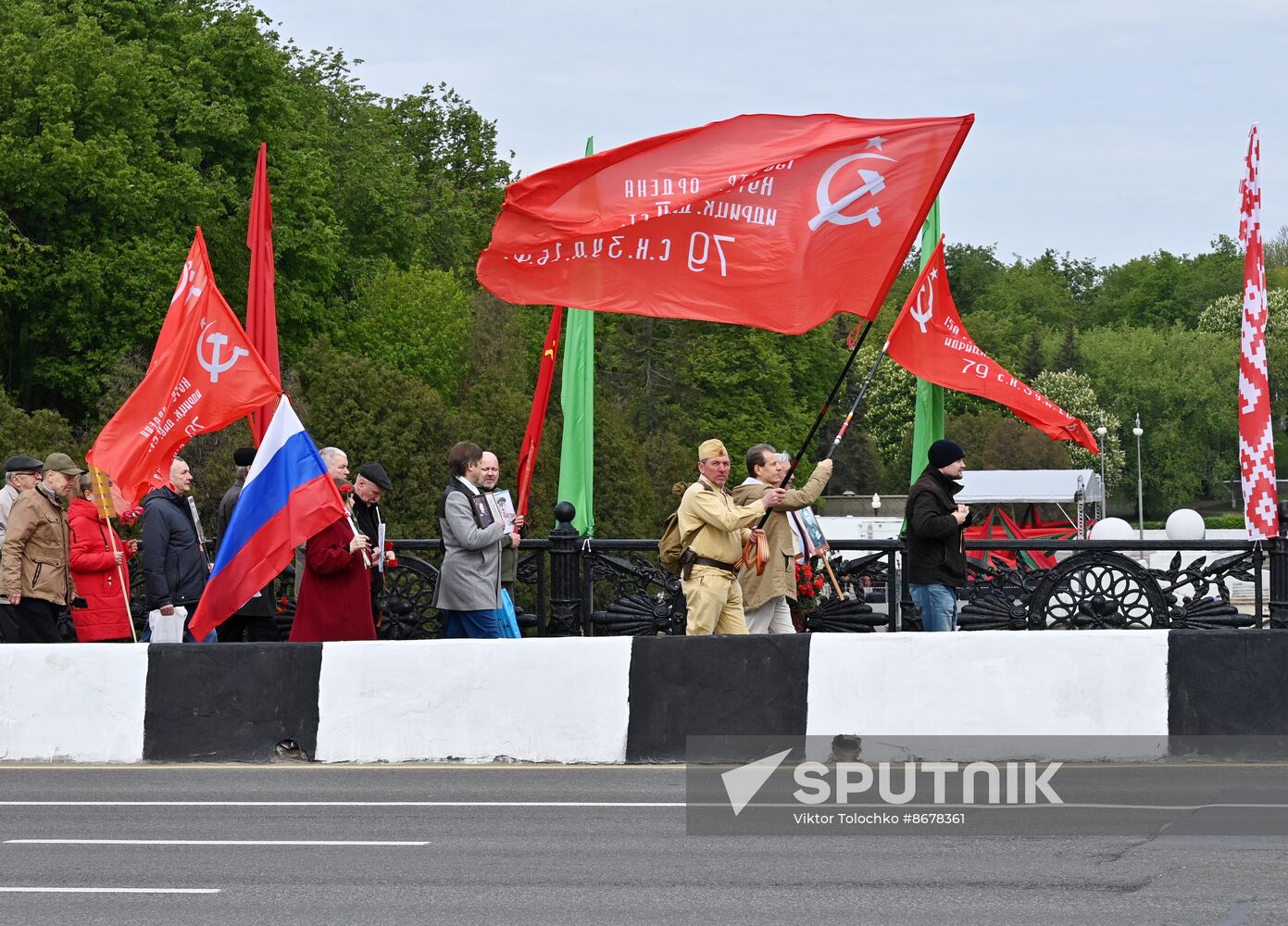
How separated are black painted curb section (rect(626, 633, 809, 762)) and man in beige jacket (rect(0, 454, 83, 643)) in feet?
14.1

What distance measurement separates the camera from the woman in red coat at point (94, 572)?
13.0m

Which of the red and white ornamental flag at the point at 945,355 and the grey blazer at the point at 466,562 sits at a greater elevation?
the red and white ornamental flag at the point at 945,355

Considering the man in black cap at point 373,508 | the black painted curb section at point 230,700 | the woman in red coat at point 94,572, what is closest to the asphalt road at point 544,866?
the black painted curb section at point 230,700

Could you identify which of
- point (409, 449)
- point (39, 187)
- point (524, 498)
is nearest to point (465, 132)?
point (409, 449)

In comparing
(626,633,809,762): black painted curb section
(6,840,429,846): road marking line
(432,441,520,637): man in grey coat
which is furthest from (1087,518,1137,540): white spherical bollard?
(6,840,429,846): road marking line

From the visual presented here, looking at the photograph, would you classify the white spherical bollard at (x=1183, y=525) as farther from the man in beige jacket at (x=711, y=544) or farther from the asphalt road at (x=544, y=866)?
the asphalt road at (x=544, y=866)

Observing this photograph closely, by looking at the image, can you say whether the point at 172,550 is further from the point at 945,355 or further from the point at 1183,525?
the point at 1183,525

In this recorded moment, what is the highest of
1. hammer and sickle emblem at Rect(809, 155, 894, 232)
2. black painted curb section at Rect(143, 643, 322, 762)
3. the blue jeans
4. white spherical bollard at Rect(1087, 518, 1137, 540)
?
hammer and sickle emblem at Rect(809, 155, 894, 232)

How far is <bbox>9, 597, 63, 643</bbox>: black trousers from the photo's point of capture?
12688mm

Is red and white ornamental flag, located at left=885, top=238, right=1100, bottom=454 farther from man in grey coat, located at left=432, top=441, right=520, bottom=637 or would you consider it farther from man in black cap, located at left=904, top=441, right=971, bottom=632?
man in grey coat, located at left=432, top=441, right=520, bottom=637

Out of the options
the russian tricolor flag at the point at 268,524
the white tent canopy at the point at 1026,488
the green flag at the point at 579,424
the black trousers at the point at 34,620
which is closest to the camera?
the russian tricolor flag at the point at 268,524

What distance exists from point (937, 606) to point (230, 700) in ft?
15.4

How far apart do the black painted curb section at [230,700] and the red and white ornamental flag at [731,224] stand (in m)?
3.13

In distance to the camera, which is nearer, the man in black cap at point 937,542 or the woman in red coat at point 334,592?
the woman in red coat at point 334,592
